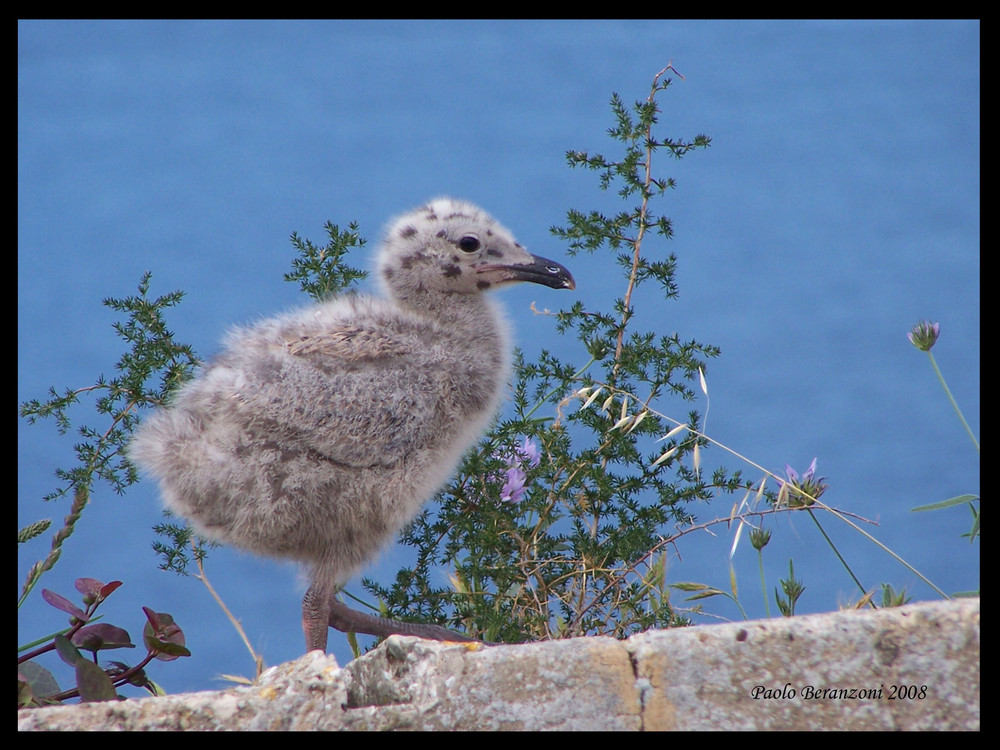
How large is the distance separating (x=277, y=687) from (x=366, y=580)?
1.02 m

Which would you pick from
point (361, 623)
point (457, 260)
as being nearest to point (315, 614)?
point (361, 623)

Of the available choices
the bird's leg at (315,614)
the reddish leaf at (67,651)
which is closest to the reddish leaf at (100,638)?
the reddish leaf at (67,651)

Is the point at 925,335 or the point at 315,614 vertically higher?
the point at 925,335

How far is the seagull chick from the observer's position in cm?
219

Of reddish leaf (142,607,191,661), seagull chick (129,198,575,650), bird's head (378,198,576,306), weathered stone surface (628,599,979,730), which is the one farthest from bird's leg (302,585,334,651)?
weathered stone surface (628,599,979,730)

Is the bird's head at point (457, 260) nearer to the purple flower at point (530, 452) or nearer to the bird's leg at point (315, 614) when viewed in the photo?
the purple flower at point (530, 452)

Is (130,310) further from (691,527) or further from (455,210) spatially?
(691,527)

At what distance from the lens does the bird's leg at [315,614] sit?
2381 mm

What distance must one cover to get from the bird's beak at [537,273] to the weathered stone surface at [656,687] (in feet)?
3.95

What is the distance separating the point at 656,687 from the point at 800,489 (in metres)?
0.92

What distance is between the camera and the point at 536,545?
8.02ft

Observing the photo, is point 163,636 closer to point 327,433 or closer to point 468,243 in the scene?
point 327,433

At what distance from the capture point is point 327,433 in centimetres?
219

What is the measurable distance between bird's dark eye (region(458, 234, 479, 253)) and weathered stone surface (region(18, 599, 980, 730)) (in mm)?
1221
